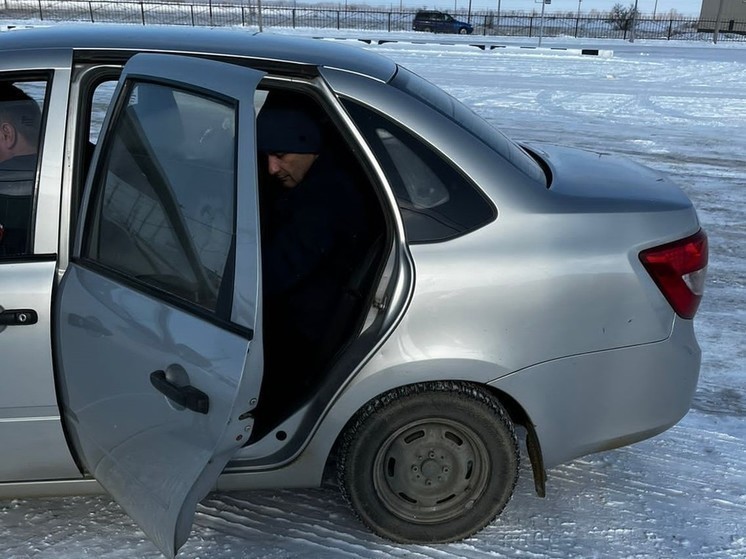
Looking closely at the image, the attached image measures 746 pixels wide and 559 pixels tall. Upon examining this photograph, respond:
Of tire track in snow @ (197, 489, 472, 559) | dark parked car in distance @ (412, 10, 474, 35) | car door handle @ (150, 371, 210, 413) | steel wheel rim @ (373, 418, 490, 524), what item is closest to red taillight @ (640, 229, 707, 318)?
steel wheel rim @ (373, 418, 490, 524)

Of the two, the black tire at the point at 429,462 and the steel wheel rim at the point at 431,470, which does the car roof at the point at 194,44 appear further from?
the steel wheel rim at the point at 431,470

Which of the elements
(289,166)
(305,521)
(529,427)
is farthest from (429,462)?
(289,166)

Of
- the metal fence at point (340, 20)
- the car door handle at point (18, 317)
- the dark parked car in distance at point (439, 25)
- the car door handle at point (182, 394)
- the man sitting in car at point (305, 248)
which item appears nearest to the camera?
the car door handle at point (182, 394)

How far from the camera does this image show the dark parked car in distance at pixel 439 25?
44094 mm

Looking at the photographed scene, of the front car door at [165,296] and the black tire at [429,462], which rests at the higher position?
the front car door at [165,296]

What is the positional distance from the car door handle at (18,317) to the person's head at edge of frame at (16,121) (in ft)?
1.92

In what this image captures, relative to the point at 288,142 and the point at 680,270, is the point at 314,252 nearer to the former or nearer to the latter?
the point at 288,142

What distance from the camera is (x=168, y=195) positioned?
2123mm

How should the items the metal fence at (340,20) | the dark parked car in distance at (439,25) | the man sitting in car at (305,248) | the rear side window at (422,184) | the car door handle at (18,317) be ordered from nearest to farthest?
1. the car door handle at (18,317)
2. the rear side window at (422,184)
3. the man sitting in car at (305,248)
4. the dark parked car in distance at (439,25)
5. the metal fence at (340,20)

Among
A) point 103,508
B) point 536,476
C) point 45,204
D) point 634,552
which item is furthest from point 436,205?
point 103,508

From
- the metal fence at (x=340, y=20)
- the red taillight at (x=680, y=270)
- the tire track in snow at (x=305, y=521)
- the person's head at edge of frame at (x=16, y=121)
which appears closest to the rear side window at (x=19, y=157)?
the person's head at edge of frame at (x=16, y=121)

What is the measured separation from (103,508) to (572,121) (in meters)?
10.2

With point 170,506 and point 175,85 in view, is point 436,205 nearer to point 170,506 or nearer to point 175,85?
point 175,85

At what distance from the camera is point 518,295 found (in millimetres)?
2273
